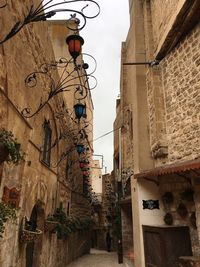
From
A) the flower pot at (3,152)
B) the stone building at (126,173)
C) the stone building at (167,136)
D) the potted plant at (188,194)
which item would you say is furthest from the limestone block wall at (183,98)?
the flower pot at (3,152)

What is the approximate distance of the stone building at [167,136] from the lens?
6281 millimetres

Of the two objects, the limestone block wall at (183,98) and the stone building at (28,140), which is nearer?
the stone building at (28,140)

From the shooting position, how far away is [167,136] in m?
7.89

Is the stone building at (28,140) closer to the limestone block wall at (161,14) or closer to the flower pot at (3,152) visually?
the flower pot at (3,152)

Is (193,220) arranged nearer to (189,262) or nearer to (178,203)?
(178,203)

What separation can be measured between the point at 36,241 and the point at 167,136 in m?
5.10

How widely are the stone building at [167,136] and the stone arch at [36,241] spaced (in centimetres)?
309

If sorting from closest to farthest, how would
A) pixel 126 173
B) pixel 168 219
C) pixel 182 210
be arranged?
pixel 182 210
pixel 168 219
pixel 126 173

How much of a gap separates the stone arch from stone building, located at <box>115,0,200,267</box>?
122 inches

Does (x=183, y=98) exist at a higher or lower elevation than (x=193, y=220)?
higher

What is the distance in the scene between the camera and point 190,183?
6.50 m

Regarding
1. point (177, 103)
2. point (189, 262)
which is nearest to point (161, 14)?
point (177, 103)

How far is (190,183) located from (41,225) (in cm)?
432

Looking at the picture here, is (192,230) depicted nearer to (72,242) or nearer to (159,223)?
(159,223)
